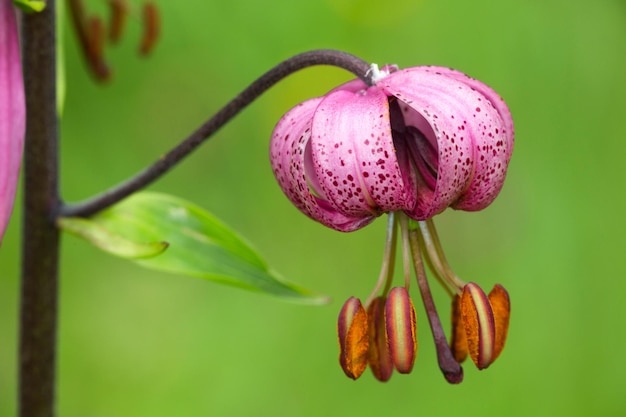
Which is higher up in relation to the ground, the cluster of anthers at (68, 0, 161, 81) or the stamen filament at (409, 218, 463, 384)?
the cluster of anthers at (68, 0, 161, 81)

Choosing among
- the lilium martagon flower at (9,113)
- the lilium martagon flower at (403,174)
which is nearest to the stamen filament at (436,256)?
the lilium martagon flower at (403,174)

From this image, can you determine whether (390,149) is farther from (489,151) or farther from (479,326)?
(479,326)

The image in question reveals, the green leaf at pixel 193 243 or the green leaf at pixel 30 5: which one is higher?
the green leaf at pixel 30 5

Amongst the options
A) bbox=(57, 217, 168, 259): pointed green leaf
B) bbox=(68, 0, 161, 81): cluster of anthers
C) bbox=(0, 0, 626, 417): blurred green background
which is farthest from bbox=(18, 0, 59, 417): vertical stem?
bbox=(0, 0, 626, 417): blurred green background

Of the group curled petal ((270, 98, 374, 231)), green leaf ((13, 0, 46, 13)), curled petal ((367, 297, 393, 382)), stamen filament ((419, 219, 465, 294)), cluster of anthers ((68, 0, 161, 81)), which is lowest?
curled petal ((367, 297, 393, 382))

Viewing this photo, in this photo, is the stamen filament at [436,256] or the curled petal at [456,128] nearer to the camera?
the curled petal at [456,128]

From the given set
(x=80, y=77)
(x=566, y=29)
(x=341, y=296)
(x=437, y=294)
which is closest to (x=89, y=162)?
(x=80, y=77)

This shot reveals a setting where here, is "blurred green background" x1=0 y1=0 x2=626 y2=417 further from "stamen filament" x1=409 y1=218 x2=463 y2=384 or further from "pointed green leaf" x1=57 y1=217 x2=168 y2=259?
"stamen filament" x1=409 y1=218 x2=463 y2=384

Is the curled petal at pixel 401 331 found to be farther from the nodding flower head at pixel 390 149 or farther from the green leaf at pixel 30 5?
the green leaf at pixel 30 5

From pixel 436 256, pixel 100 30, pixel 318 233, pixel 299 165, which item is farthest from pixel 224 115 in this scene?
pixel 318 233
